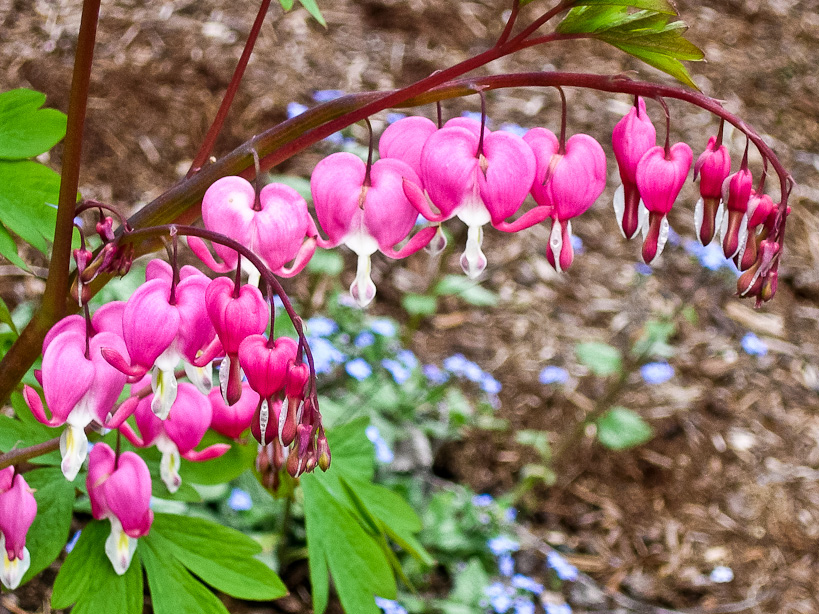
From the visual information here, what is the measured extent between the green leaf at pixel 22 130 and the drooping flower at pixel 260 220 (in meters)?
0.46

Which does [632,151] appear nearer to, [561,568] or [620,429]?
[561,568]

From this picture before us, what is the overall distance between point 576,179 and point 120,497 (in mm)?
754

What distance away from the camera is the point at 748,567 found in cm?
283

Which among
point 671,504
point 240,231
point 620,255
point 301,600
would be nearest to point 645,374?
point 671,504

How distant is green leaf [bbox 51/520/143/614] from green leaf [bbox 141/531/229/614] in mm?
53

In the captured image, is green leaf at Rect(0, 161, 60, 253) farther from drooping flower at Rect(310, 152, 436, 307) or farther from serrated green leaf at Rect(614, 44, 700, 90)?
serrated green leaf at Rect(614, 44, 700, 90)

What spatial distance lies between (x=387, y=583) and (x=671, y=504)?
1.84 meters

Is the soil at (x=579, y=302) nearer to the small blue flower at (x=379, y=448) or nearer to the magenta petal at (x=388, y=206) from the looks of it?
the small blue flower at (x=379, y=448)

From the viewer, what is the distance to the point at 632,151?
3.27ft

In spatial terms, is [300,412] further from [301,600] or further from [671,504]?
[671,504]

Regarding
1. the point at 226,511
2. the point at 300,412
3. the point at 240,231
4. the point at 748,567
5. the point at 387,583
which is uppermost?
the point at 240,231

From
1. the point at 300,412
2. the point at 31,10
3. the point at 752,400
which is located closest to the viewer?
the point at 300,412

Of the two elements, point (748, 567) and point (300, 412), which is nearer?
point (300, 412)

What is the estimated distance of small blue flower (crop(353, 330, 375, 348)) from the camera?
2.71 m
